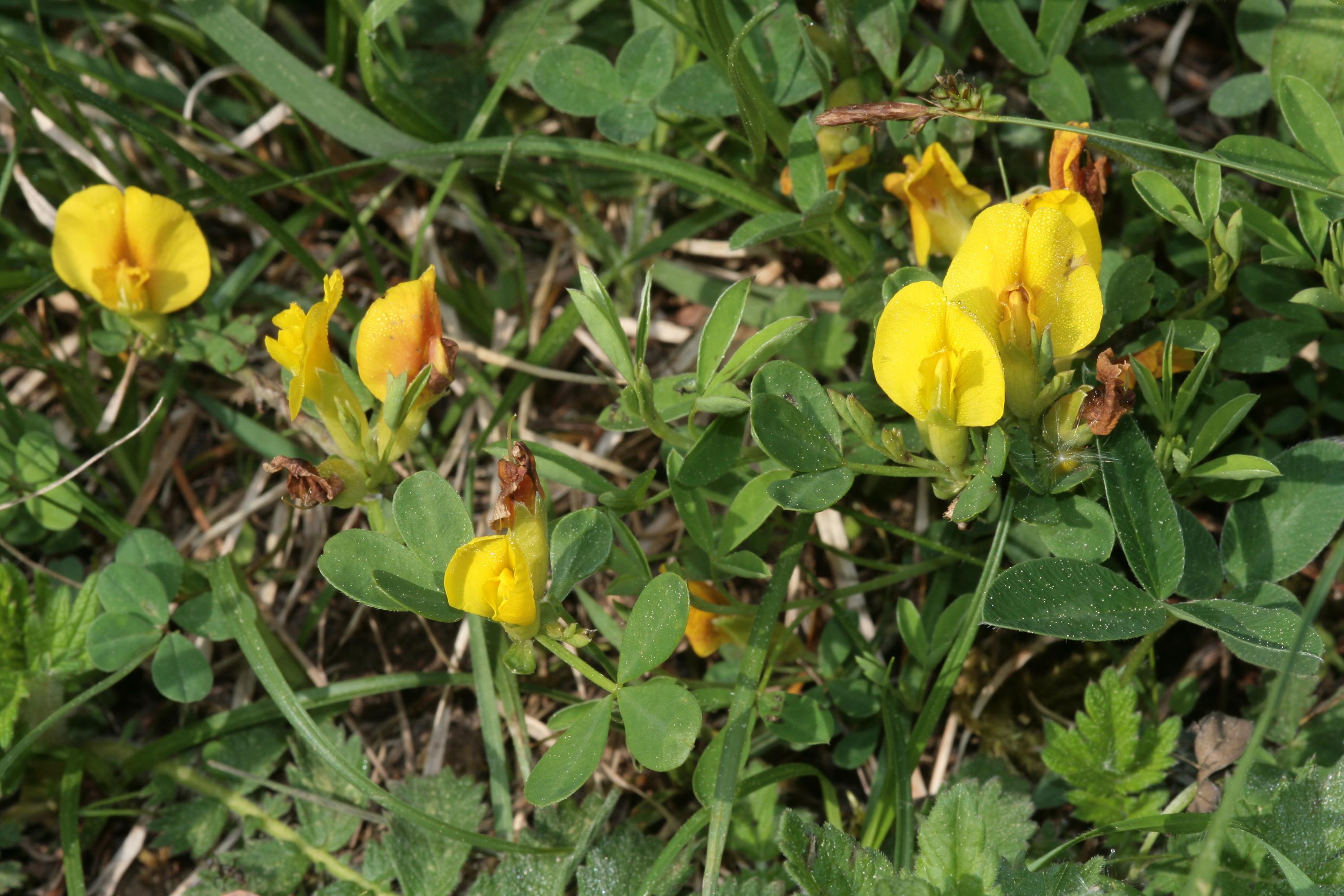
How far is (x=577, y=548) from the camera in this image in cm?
186

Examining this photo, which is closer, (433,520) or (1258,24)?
(433,520)

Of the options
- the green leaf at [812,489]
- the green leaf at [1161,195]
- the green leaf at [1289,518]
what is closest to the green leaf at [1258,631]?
the green leaf at [1289,518]

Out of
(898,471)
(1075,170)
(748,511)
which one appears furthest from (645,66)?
(898,471)

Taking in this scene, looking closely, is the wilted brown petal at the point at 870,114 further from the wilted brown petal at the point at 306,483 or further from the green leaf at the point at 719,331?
the wilted brown petal at the point at 306,483

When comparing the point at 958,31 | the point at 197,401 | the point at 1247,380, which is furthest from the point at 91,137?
the point at 1247,380

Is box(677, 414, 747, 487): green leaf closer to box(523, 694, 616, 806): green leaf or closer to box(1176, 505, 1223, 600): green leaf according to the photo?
box(523, 694, 616, 806): green leaf

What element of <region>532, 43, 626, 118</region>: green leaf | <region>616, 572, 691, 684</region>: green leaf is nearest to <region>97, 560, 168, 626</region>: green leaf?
<region>616, 572, 691, 684</region>: green leaf

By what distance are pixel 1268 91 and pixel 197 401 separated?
2.70m

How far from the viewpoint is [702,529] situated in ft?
6.77

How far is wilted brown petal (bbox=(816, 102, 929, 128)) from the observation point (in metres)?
1.90

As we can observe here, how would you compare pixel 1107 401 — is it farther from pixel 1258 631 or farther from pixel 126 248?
pixel 126 248

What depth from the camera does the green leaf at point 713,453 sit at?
1.96m

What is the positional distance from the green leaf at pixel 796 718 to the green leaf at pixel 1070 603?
1.61ft

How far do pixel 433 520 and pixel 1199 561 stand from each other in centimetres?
136
